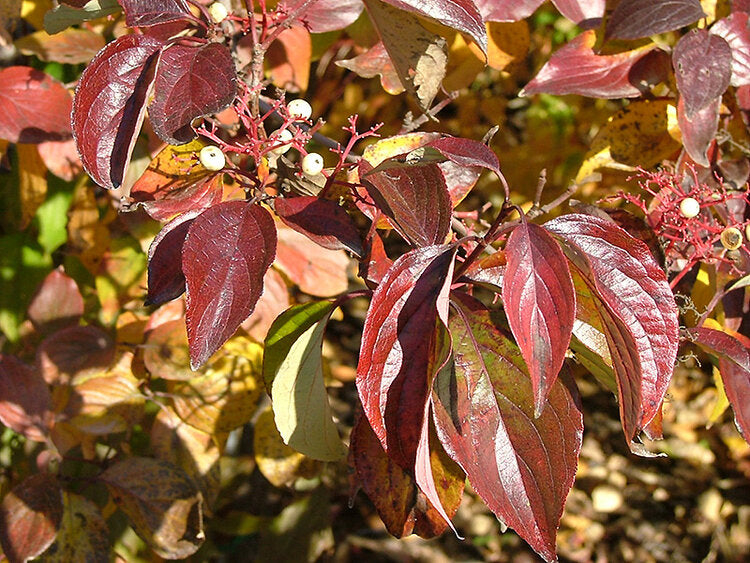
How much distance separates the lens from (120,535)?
1313 mm

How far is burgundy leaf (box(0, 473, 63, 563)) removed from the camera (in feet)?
2.85

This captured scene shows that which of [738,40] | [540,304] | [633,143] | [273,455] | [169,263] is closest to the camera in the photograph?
[540,304]

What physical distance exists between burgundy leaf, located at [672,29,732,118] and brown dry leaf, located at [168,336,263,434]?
0.60 m

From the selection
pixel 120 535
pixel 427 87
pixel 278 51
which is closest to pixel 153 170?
pixel 427 87

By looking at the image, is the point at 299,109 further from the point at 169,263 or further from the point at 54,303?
the point at 54,303

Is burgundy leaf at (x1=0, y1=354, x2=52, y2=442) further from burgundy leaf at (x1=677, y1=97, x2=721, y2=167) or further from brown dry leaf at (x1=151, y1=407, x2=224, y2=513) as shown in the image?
burgundy leaf at (x1=677, y1=97, x2=721, y2=167)

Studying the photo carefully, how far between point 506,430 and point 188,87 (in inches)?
13.8

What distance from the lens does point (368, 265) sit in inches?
25.2

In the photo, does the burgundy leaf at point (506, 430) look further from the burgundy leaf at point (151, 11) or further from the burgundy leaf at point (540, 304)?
the burgundy leaf at point (151, 11)

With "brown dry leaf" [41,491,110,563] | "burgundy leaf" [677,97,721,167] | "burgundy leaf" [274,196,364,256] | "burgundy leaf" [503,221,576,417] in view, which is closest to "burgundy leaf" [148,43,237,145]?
"burgundy leaf" [274,196,364,256]

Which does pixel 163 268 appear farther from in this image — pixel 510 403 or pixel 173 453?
pixel 173 453

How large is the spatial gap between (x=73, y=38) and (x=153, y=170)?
386mm

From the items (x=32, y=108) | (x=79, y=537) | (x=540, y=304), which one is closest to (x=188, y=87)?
(x=540, y=304)

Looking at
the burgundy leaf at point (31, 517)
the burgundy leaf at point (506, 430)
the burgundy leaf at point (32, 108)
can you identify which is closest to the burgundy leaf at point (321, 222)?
the burgundy leaf at point (506, 430)
